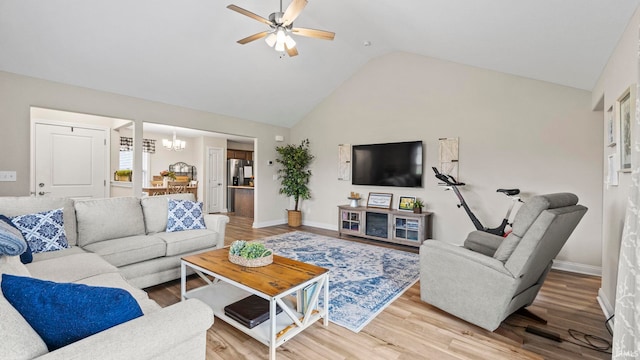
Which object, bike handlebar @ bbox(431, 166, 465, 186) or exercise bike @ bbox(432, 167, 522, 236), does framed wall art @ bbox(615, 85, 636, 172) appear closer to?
exercise bike @ bbox(432, 167, 522, 236)

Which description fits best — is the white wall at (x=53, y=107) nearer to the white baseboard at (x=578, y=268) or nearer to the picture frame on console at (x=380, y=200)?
the picture frame on console at (x=380, y=200)

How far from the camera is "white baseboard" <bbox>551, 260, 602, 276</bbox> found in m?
3.48

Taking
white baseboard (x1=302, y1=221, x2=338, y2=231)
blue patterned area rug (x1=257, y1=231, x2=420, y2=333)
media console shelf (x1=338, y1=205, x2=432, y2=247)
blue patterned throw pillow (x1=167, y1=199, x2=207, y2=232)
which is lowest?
blue patterned area rug (x1=257, y1=231, x2=420, y2=333)

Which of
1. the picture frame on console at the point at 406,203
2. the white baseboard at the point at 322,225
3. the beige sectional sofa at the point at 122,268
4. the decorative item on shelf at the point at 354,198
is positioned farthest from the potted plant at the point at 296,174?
the beige sectional sofa at the point at 122,268

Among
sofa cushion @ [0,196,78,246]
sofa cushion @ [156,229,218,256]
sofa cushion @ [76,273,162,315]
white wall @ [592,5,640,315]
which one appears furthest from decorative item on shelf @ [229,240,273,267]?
white wall @ [592,5,640,315]

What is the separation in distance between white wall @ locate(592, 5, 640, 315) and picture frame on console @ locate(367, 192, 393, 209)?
2.86 metres

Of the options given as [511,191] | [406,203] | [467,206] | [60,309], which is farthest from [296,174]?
[60,309]

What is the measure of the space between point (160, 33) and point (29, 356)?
3619mm

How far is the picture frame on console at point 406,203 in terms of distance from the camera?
15.9 feet

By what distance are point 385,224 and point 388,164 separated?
110cm

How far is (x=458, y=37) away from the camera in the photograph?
3.36 metres

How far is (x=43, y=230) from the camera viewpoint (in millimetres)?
2455

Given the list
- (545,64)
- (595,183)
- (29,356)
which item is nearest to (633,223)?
(29,356)

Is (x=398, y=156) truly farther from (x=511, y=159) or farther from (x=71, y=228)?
(x=71, y=228)
